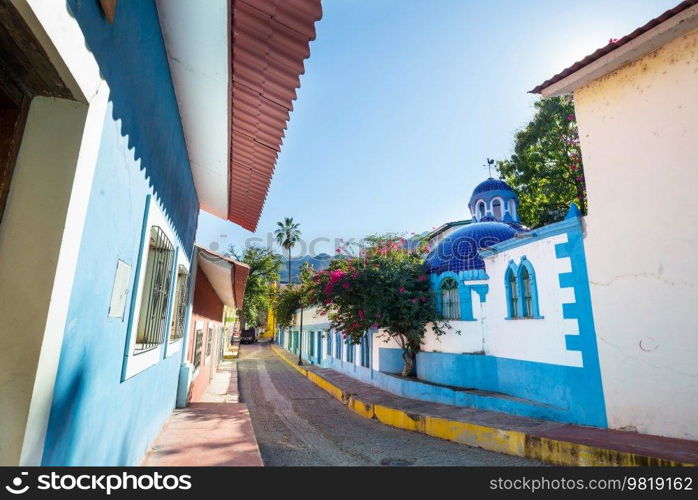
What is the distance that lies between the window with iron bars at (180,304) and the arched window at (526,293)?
23.9 feet

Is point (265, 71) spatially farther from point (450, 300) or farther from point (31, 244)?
point (450, 300)

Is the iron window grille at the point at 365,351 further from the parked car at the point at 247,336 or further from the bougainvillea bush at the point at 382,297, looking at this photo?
the parked car at the point at 247,336

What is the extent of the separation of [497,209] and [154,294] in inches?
687

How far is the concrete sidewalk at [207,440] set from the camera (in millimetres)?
3949

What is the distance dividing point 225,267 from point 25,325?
6151 millimetres

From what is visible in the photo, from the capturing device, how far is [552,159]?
599 inches

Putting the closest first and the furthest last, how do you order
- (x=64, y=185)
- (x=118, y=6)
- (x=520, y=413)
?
(x=64, y=185)
(x=118, y=6)
(x=520, y=413)

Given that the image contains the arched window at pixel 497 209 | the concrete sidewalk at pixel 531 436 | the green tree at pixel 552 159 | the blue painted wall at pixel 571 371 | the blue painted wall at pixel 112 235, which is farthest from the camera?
the arched window at pixel 497 209

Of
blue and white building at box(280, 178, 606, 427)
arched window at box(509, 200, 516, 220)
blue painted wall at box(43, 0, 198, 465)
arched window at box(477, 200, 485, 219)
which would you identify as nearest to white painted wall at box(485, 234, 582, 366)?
blue and white building at box(280, 178, 606, 427)

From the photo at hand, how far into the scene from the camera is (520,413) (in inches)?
324

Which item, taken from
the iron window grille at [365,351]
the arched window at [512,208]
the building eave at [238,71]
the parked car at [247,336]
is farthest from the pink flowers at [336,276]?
the parked car at [247,336]

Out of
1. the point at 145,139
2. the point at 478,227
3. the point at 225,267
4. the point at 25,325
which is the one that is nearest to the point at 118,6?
the point at 145,139

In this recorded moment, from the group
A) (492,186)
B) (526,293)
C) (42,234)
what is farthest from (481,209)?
(42,234)

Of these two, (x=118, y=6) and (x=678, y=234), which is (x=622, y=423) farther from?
(x=118, y=6)
